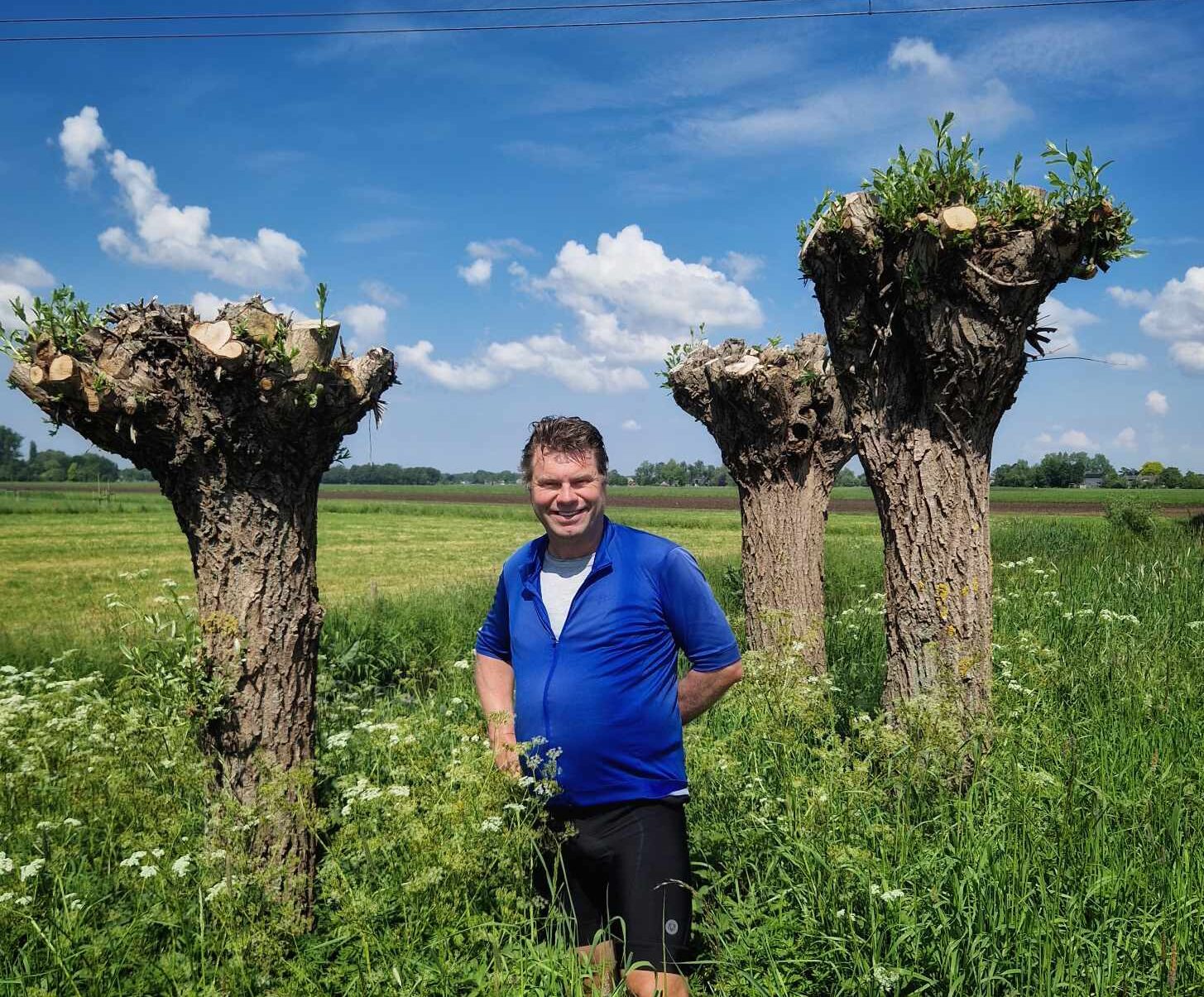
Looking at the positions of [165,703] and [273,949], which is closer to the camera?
[273,949]

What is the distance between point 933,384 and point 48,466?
504 ft

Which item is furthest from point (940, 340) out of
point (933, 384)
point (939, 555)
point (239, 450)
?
point (239, 450)

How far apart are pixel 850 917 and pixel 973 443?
10.9ft

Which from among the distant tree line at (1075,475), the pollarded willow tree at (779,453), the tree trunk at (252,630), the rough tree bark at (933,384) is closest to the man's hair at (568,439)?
the tree trunk at (252,630)

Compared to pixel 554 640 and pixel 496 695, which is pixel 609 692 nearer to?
pixel 554 640

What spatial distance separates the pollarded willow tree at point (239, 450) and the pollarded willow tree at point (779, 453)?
453 centimetres

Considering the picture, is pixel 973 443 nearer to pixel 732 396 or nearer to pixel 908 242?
pixel 908 242

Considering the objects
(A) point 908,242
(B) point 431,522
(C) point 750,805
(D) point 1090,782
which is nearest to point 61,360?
(C) point 750,805

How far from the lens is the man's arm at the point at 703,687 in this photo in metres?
3.17

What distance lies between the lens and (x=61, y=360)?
3.86m

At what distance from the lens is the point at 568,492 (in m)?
3.11

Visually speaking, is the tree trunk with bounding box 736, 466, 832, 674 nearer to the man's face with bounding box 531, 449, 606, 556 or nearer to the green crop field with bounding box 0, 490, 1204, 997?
the green crop field with bounding box 0, 490, 1204, 997

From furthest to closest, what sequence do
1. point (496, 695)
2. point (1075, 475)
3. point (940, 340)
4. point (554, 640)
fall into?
point (1075, 475) < point (940, 340) < point (496, 695) < point (554, 640)

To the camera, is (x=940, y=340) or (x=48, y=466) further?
(x=48, y=466)
